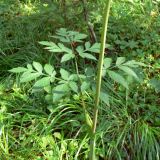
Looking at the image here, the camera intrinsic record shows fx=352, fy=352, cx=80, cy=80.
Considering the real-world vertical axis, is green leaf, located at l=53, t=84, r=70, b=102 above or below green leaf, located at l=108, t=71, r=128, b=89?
below

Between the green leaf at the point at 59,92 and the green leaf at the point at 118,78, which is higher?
the green leaf at the point at 118,78

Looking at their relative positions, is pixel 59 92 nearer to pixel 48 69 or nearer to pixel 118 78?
pixel 48 69

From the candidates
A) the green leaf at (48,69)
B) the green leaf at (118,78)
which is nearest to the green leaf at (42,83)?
the green leaf at (48,69)

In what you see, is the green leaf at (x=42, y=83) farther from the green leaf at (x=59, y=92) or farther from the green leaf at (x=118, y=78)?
the green leaf at (x=118, y=78)

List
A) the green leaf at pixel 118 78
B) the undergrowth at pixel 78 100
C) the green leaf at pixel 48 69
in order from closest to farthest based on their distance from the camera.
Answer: the green leaf at pixel 118 78
the green leaf at pixel 48 69
the undergrowth at pixel 78 100

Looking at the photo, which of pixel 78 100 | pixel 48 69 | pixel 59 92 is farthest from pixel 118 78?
pixel 78 100

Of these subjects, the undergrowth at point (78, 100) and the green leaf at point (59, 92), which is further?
the undergrowth at point (78, 100)

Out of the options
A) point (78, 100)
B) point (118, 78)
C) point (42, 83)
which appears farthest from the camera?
point (78, 100)

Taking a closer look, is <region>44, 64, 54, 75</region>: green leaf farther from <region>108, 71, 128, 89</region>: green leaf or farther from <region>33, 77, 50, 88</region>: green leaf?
<region>108, 71, 128, 89</region>: green leaf

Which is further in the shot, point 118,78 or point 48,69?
point 48,69

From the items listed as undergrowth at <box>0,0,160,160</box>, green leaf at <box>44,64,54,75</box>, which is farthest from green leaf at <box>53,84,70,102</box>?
green leaf at <box>44,64,54,75</box>

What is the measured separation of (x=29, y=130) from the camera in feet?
8.25

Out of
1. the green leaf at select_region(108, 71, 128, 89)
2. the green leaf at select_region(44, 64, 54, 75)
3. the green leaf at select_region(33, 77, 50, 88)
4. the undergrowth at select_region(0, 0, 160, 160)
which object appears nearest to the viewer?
the green leaf at select_region(108, 71, 128, 89)

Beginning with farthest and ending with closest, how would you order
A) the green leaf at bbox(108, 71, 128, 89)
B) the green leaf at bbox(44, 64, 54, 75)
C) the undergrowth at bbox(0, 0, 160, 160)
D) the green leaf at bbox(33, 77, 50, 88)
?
the undergrowth at bbox(0, 0, 160, 160) < the green leaf at bbox(44, 64, 54, 75) < the green leaf at bbox(33, 77, 50, 88) < the green leaf at bbox(108, 71, 128, 89)
